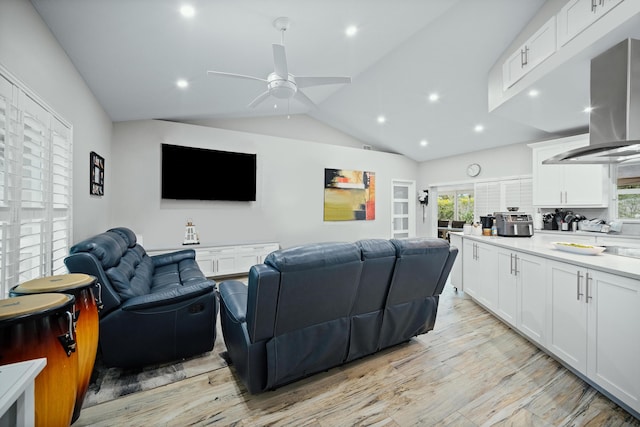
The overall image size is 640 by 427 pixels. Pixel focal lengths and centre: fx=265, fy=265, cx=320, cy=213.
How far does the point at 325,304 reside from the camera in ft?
6.00

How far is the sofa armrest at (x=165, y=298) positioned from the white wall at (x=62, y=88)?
4.48 ft

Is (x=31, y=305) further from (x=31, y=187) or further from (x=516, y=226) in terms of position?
(x=516, y=226)

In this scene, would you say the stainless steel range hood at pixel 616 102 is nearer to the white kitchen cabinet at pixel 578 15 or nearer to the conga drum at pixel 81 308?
the white kitchen cabinet at pixel 578 15

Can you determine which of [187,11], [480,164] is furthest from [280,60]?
[480,164]

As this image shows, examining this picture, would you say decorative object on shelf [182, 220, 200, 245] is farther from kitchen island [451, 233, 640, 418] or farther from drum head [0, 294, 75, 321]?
kitchen island [451, 233, 640, 418]

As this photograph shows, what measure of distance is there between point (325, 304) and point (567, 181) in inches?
186

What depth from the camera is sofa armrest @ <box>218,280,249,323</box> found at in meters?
1.86

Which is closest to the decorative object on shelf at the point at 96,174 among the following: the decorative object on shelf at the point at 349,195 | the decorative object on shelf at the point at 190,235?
the decorative object on shelf at the point at 190,235

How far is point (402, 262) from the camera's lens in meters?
2.04

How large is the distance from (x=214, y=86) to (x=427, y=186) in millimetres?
5848

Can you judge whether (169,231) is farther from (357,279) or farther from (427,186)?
(427,186)

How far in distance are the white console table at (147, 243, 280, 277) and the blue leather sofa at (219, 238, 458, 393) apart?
95.0 inches

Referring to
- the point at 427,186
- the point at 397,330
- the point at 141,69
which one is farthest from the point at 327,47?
the point at 427,186

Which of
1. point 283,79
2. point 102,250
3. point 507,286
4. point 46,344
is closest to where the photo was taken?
point 46,344
